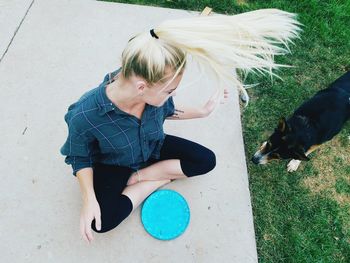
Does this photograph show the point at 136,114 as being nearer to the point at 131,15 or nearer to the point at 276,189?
the point at 276,189

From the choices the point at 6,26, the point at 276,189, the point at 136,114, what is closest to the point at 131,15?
the point at 6,26

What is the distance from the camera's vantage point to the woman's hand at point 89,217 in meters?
2.39

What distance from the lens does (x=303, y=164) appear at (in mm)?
3465

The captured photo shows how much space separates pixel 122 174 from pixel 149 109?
0.68 metres

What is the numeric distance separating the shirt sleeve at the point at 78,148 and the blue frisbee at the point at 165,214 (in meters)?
0.71

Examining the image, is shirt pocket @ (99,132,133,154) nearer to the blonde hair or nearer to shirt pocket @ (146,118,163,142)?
shirt pocket @ (146,118,163,142)

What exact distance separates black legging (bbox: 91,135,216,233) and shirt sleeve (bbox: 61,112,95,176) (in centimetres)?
27

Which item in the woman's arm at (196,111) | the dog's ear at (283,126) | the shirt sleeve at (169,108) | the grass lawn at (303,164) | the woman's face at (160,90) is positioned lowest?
the grass lawn at (303,164)

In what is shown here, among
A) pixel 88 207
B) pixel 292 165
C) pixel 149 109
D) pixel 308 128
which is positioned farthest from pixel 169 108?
pixel 292 165

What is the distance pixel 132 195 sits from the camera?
2.85 m

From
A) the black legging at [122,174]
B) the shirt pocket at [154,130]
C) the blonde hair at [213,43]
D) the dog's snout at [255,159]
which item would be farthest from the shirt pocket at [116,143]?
the dog's snout at [255,159]

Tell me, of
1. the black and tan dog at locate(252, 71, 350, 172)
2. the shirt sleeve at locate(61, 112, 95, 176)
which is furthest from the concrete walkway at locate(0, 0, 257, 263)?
the shirt sleeve at locate(61, 112, 95, 176)

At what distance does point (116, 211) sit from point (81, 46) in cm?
181

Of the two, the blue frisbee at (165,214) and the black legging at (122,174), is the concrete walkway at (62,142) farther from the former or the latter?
the black legging at (122,174)
